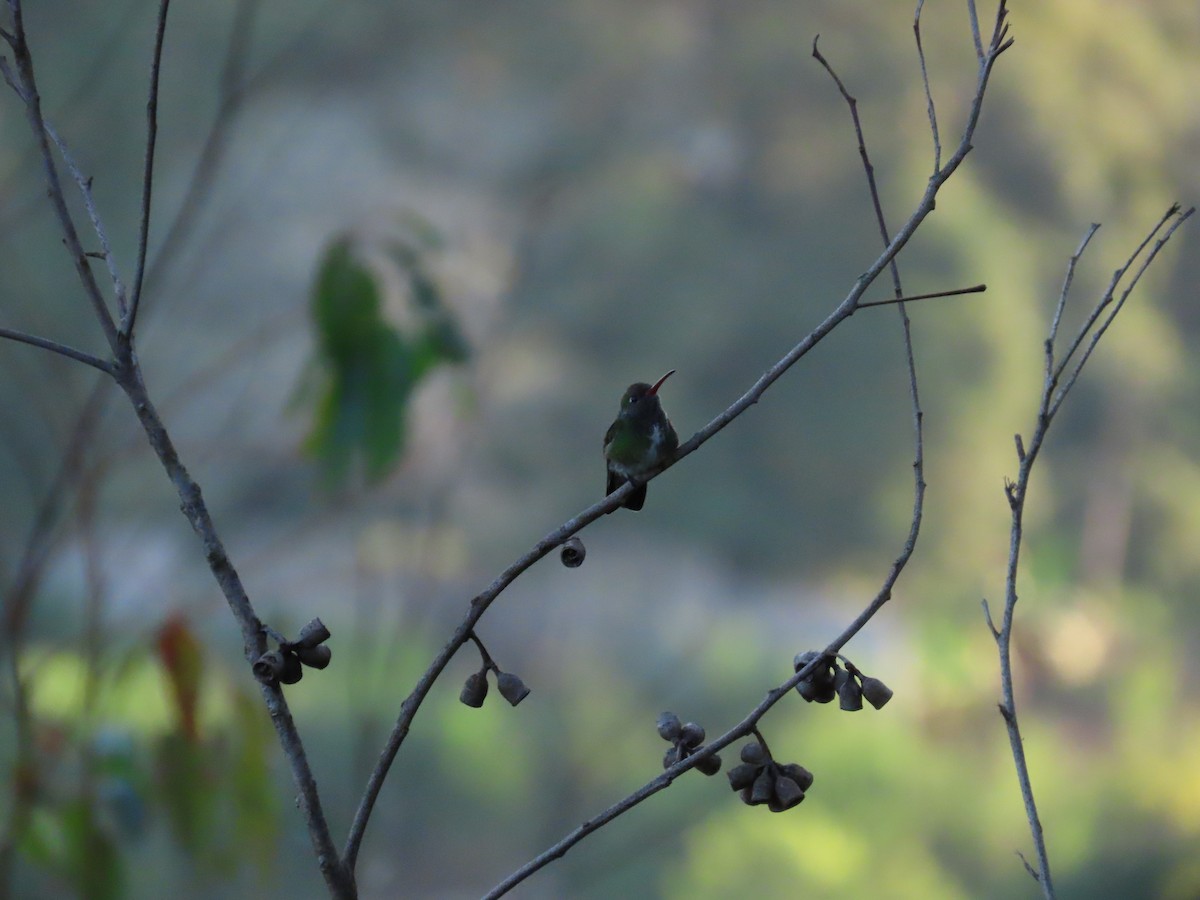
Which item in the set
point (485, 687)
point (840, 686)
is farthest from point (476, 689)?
point (840, 686)

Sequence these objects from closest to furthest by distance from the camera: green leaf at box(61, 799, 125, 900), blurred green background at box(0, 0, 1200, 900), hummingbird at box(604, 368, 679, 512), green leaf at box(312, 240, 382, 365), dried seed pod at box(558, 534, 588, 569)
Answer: dried seed pod at box(558, 534, 588, 569), hummingbird at box(604, 368, 679, 512), green leaf at box(61, 799, 125, 900), green leaf at box(312, 240, 382, 365), blurred green background at box(0, 0, 1200, 900)

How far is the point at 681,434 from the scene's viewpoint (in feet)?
7.48

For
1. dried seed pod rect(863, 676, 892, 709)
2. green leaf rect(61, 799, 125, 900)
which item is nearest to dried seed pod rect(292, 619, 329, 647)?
dried seed pod rect(863, 676, 892, 709)

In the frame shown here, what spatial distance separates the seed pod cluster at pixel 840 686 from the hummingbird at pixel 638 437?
36 cm

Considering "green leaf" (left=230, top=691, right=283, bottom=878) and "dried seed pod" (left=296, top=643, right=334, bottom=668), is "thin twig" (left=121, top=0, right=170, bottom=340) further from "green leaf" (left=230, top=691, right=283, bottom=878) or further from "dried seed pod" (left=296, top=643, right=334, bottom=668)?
"green leaf" (left=230, top=691, right=283, bottom=878)

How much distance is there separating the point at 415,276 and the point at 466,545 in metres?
0.77

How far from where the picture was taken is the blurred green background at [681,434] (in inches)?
91.4

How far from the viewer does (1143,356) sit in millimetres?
2416

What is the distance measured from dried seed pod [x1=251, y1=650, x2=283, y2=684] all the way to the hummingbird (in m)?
0.43

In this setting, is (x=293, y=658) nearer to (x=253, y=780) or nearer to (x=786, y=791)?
(x=786, y=791)

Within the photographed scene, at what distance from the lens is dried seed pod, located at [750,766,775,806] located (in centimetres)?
67

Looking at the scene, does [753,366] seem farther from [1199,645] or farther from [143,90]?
[143,90]

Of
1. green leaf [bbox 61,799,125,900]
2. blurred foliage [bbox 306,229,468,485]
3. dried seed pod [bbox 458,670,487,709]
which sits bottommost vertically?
dried seed pod [bbox 458,670,487,709]

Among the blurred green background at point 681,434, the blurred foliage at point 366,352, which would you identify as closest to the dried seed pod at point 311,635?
the blurred foliage at point 366,352
